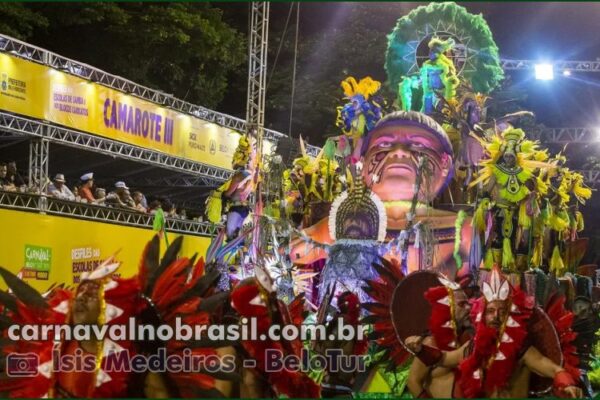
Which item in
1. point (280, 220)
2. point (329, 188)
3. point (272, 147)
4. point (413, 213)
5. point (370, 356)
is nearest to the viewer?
point (370, 356)

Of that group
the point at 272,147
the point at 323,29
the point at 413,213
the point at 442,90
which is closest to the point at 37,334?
the point at 413,213

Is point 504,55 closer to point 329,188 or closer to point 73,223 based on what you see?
point 329,188

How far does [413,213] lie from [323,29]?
55.9 ft

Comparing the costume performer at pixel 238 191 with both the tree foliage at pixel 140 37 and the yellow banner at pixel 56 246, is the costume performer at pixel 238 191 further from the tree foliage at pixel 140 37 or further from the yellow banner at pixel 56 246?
the tree foliage at pixel 140 37

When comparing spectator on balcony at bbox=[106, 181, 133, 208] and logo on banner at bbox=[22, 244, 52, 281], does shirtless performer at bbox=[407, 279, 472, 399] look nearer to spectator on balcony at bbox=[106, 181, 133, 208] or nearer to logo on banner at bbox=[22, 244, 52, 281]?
logo on banner at bbox=[22, 244, 52, 281]

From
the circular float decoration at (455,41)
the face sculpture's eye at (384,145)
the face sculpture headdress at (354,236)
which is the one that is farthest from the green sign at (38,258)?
the circular float decoration at (455,41)

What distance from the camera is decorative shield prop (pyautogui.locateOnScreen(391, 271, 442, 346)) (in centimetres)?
658

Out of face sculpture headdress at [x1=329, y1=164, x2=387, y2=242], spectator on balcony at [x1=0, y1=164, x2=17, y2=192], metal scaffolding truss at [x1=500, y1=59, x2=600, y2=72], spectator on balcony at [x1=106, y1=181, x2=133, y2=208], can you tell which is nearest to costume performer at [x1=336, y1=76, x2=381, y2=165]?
face sculpture headdress at [x1=329, y1=164, x2=387, y2=242]

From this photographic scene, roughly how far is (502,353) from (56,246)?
8666 millimetres

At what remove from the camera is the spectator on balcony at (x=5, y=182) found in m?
12.4

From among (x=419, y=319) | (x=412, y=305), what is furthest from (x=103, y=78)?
(x=419, y=319)

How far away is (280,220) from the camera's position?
1270 centimetres

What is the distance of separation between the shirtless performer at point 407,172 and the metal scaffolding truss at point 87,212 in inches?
99.4

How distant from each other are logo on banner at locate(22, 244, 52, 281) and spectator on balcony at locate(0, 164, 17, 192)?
71cm
